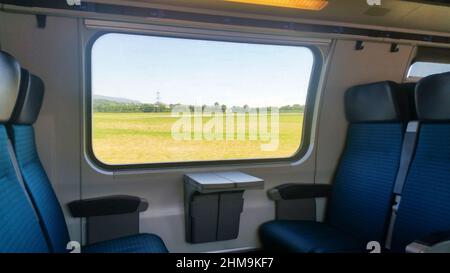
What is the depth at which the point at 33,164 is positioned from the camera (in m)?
1.97

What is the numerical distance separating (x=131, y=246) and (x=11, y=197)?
2.93 feet

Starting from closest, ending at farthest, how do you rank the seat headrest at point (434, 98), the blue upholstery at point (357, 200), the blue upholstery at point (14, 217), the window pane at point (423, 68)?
the blue upholstery at point (14, 217), the seat headrest at point (434, 98), the blue upholstery at point (357, 200), the window pane at point (423, 68)

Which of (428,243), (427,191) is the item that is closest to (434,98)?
(427,191)

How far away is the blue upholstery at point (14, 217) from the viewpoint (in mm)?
1283

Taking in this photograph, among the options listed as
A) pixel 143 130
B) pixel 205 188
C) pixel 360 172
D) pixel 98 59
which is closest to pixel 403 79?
pixel 360 172

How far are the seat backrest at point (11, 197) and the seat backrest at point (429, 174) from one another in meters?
2.13

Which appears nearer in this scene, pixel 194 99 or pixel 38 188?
pixel 38 188

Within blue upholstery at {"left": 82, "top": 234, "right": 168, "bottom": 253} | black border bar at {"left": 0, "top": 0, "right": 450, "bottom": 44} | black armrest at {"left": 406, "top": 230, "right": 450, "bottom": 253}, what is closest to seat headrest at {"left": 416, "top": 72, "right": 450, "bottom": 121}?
black armrest at {"left": 406, "top": 230, "right": 450, "bottom": 253}

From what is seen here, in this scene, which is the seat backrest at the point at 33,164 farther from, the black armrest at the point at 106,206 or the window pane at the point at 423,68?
the window pane at the point at 423,68

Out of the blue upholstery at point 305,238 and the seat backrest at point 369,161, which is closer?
the blue upholstery at point 305,238

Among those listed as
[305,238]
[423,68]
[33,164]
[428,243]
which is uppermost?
[423,68]

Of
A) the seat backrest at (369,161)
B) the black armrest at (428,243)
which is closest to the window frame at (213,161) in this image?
the seat backrest at (369,161)

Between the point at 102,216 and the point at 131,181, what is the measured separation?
322 mm

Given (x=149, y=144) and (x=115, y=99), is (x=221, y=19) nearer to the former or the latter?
(x=115, y=99)
